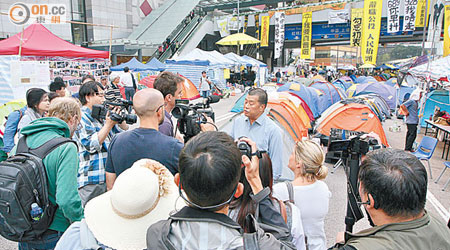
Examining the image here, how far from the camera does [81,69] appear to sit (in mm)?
9094

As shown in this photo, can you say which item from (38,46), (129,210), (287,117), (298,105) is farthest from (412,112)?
(38,46)

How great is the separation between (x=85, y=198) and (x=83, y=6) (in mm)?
23010

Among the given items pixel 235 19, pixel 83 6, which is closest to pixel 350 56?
pixel 235 19

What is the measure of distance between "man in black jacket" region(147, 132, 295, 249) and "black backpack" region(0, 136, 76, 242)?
1270 millimetres

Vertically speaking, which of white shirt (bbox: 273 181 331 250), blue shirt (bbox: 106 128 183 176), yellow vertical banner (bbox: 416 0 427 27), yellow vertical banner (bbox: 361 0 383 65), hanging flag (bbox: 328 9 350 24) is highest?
hanging flag (bbox: 328 9 350 24)

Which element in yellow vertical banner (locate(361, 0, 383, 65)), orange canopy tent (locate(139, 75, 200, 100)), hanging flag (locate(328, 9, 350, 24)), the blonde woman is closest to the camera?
the blonde woman

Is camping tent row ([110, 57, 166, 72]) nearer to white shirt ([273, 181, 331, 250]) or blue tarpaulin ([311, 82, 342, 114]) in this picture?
blue tarpaulin ([311, 82, 342, 114])

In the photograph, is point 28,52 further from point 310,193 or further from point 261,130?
point 310,193

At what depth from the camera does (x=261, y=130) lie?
135 inches

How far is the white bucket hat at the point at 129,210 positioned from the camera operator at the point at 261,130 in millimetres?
2183

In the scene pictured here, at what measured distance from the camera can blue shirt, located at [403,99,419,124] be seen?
24.0ft

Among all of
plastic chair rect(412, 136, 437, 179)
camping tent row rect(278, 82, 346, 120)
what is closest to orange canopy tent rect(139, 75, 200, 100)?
camping tent row rect(278, 82, 346, 120)

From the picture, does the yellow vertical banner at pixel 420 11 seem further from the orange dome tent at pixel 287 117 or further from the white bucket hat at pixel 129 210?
the white bucket hat at pixel 129 210

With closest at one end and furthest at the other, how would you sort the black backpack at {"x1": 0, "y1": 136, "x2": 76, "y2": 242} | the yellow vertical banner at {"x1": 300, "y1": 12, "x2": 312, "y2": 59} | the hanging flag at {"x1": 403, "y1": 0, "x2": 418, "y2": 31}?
the black backpack at {"x1": 0, "y1": 136, "x2": 76, "y2": 242}, the hanging flag at {"x1": 403, "y1": 0, "x2": 418, "y2": 31}, the yellow vertical banner at {"x1": 300, "y1": 12, "x2": 312, "y2": 59}
